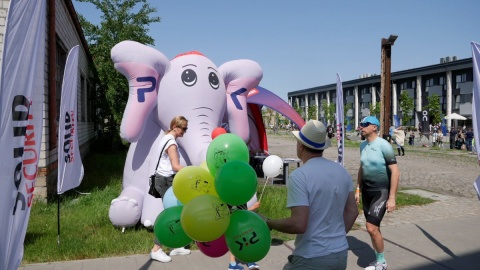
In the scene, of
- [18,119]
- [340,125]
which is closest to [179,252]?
[18,119]

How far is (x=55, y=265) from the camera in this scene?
15.9 feet

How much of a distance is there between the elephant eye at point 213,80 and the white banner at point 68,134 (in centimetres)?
194

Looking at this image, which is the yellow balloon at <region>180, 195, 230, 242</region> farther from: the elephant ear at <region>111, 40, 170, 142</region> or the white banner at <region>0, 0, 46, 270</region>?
the elephant ear at <region>111, 40, 170, 142</region>

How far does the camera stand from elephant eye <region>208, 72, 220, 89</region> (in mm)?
6395

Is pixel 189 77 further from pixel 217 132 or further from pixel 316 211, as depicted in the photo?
pixel 316 211

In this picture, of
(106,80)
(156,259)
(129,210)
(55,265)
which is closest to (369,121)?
(156,259)

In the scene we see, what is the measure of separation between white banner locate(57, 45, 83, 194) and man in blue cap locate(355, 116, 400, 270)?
3.81 m

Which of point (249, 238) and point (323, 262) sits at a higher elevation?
point (249, 238)

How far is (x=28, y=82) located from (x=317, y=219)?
2.36 meters

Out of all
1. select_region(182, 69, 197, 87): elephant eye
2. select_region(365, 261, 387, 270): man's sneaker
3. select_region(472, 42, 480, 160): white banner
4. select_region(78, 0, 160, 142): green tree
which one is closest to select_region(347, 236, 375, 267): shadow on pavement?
select_region(365, 261, 387, 270): man's sneaker

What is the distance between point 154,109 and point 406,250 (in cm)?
411

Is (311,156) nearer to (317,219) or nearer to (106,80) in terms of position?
(317,219)

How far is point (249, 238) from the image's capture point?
2773mm

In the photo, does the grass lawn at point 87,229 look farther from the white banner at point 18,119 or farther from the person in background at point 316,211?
the person in background at point 316,211
